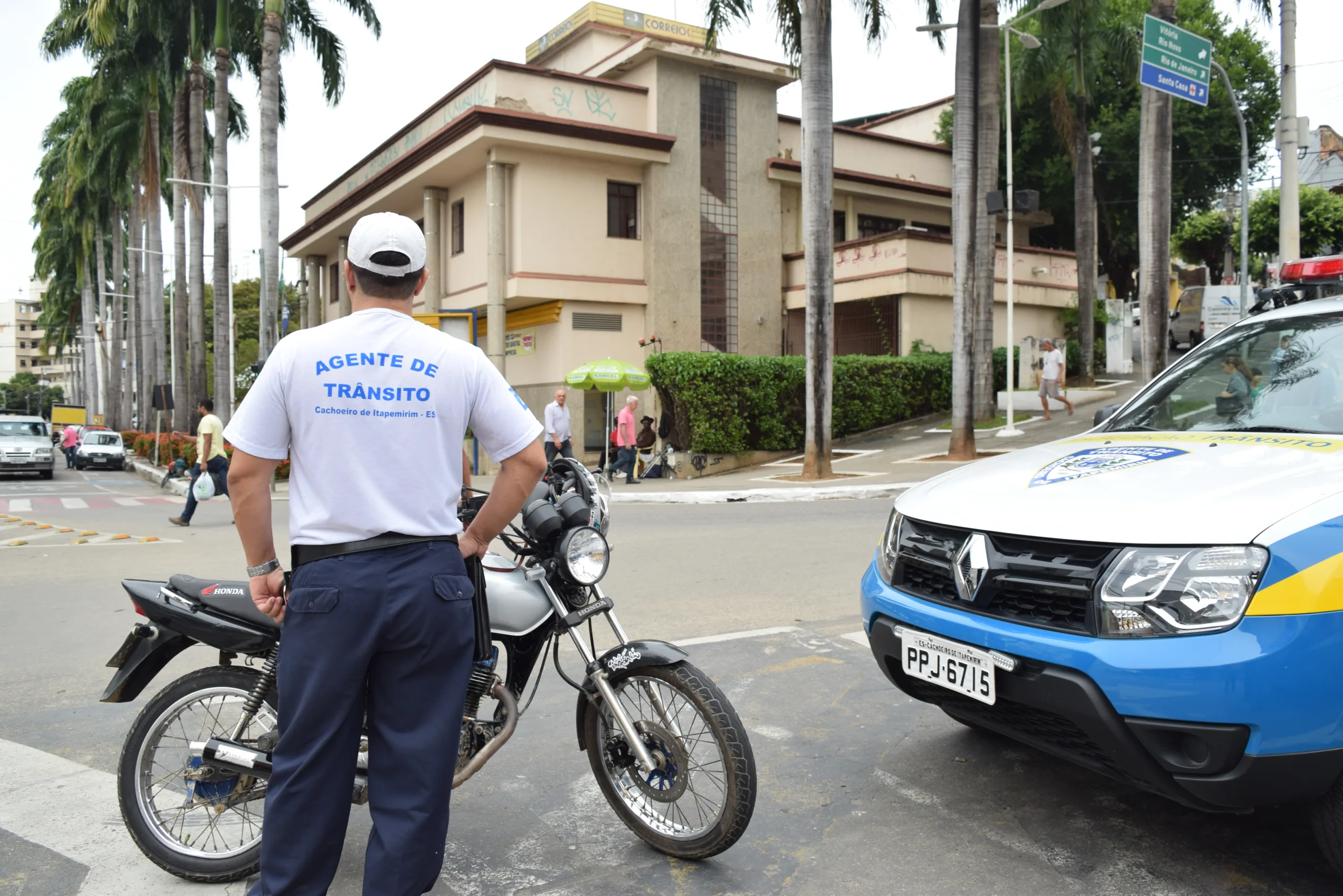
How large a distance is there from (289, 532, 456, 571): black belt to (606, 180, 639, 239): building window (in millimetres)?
24040

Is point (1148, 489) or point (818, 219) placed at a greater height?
point (818, 219)

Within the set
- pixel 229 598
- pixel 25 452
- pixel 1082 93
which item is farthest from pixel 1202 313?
pixel 25 452

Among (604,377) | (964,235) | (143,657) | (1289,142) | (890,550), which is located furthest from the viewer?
(604,377)

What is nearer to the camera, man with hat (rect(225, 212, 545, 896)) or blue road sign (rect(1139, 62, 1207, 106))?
man with hat (rect(225, 212, 545, 896))

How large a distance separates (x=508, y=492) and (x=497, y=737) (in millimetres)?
902

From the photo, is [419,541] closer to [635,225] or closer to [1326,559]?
[1326,559]

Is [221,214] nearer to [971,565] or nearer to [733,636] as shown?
[733,636]

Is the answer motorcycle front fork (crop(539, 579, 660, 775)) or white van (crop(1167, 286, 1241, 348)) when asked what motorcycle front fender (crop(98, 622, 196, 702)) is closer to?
motorcycle front fork (crop(539, 579, 660, 775))

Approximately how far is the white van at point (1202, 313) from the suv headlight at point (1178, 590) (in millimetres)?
32662

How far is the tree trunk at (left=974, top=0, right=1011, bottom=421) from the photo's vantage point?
66.4 ft

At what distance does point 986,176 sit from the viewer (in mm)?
21469

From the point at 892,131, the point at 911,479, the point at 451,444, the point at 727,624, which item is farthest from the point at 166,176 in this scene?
the point at 451,444

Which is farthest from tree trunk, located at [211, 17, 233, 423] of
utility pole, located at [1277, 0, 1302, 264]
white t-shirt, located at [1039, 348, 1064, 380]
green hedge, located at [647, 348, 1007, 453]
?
utility pole, located at [1277, 0, 1302, 264]

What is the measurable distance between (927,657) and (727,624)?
3417mm
